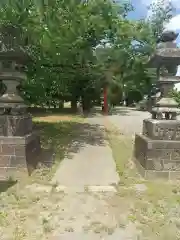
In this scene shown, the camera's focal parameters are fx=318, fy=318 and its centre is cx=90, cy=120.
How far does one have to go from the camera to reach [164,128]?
6.32 metres

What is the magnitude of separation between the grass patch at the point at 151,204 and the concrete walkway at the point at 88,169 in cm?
28

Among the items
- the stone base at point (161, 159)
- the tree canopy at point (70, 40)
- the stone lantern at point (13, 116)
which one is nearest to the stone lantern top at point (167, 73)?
the stone base at point (161, 159)

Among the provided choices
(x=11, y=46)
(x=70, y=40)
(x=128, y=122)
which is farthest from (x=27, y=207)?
(x=128, y=122)

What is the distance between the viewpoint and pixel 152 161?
612 cm

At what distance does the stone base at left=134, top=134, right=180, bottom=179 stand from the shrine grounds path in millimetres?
277

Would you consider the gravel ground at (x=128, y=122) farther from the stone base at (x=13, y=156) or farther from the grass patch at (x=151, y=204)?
the stone base at (x=13, y=156)

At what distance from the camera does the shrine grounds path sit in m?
3.67

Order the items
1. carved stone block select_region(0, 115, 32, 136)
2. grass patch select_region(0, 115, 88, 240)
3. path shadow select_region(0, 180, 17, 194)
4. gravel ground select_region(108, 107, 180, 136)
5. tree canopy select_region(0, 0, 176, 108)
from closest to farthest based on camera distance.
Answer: grass patch select_region(0, 115, 88, 240) → path shadow select_region(0, 180, 17, 194) → carved stone block select_region(0, 115, 32, 136) → tree canopy select_region(0, 0, 176, 108) → gravel ground select_region(108, 107, 180, 136)

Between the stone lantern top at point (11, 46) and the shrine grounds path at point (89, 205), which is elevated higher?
the stone lantern top at point (11, 46)

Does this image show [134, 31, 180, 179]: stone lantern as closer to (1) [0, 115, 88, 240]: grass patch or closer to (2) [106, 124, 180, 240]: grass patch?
(2) [106, 124, 180, 240]: grass patch

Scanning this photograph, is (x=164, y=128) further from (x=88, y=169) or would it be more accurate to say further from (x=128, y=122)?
(x=128, y=122)

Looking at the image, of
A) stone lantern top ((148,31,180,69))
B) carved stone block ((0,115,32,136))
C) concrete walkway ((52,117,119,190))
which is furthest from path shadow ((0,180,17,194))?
stone lantern top ((148,31,180,69))

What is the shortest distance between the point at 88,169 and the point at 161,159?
5.16 ft

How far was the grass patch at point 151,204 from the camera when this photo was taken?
3.73 m
